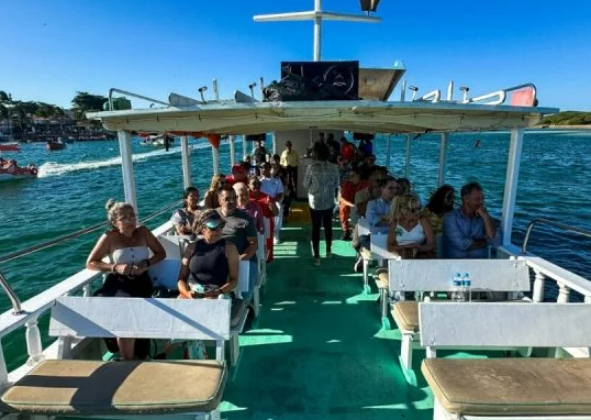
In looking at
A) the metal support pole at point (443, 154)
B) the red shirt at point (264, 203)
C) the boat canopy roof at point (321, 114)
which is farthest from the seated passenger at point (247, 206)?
the metal support pole at point (443, 154)

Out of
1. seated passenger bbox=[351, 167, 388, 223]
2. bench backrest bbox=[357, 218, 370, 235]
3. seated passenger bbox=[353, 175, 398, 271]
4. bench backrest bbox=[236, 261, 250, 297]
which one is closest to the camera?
Answer: bench backrest bbox=[236, 261, 250, 297]

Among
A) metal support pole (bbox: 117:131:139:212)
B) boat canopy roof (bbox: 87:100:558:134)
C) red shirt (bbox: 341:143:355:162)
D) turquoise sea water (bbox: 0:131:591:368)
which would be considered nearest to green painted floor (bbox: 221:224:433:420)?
metal support pole (bbox: 117:131:139:212)

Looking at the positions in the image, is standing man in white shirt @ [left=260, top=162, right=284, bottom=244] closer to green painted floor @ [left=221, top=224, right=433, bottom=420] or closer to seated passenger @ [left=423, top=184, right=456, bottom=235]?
green painted floor @ [left=221, top=224, right=433, bottom=420]

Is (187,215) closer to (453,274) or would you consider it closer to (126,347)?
(126,347)

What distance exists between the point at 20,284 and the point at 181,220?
6879mm

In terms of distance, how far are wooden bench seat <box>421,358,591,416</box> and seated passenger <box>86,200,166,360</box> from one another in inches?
90.0

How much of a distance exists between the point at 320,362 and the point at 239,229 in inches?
57.8

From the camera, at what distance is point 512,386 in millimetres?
2057

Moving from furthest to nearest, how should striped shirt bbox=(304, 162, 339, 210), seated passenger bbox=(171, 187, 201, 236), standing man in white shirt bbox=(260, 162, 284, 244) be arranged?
standing man in white shirt bbox=(260, 162, 284, 244), striped shirt bbox=(304, 162, 339, 210), seated passenger bbox=(171, 187, 201, 236)

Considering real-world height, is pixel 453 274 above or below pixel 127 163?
below

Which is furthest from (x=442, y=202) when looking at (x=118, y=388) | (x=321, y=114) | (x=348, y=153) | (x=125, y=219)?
(x=348, y=153)

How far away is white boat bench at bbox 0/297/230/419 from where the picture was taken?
1970 millimetres

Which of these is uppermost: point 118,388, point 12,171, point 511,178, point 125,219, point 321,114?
point 321,114

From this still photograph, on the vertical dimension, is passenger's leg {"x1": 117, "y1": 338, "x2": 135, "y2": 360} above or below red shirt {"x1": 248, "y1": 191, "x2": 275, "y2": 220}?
below
